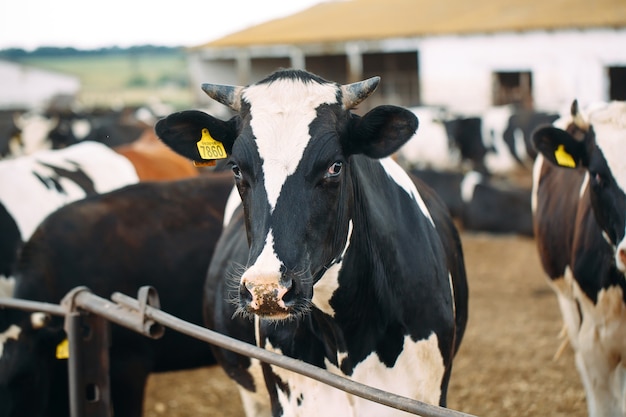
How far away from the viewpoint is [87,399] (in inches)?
133

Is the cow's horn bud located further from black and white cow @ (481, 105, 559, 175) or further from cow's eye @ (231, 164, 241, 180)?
black and white cow @ (481, 105, 559, 175)

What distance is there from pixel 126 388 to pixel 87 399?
780 mm

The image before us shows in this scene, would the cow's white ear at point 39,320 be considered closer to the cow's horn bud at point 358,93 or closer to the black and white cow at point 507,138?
the cow's horn bud at point 358,93

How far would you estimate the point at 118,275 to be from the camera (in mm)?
4262

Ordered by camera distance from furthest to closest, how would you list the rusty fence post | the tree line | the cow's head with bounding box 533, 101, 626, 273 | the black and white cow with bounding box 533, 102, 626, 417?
the tree line < the black and white cow with bounding box 533, 102, 626, 417 < the cow's head with bounding box 533, 101, 626, 273 < the rusty fence post

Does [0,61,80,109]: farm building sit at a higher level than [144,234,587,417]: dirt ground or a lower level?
higher

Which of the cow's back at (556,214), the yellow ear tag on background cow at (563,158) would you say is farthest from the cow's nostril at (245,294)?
the cow's back at (556,214)

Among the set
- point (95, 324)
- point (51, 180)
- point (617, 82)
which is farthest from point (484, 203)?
point (617, 82)

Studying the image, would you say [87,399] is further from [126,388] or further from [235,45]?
[235,45]

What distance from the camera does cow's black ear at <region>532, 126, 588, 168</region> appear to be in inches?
151

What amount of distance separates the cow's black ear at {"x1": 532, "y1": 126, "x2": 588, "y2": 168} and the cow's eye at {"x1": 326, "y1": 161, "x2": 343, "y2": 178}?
5.22ft

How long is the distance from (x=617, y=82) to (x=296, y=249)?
21151 mm

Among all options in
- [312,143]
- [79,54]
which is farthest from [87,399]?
[79,54]

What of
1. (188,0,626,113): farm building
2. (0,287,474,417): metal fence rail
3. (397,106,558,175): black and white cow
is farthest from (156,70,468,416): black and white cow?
(188,0,626,113): farm building
